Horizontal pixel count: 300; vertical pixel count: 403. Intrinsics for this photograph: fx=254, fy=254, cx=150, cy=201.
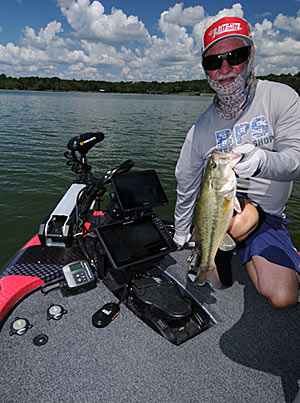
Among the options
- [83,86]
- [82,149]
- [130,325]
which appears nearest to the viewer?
[130,325]

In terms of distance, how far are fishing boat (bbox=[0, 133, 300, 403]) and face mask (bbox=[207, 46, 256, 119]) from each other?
1163 millimetres

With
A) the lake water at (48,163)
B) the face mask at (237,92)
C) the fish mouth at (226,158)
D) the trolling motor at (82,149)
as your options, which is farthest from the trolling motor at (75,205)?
the lake water at (48,163)

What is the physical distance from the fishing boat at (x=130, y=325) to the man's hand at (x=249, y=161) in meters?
1.32

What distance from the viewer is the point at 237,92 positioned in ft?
8.46

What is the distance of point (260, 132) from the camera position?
2.67 metres

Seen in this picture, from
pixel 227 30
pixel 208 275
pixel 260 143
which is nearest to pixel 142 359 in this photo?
pixel 208 275

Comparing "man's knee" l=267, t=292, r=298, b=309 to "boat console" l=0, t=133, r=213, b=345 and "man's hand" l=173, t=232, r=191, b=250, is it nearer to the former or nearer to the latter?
"boat console" l=0, t=133, r=213, b=345

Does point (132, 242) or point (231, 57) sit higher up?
point (231, 57)

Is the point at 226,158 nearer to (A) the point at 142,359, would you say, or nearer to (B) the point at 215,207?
(B) the point at 215,207

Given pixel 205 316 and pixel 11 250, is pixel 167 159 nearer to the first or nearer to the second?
pixel 11 250

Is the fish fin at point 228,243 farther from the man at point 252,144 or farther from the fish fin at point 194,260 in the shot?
the fish fin at point 194,260

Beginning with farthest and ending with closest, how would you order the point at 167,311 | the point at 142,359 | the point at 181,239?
the point at 181,239 < the point at 167,311 < the point at 142,359

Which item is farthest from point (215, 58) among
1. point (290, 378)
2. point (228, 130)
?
point (290, 378)

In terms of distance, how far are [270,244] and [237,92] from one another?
1668 millimetres
